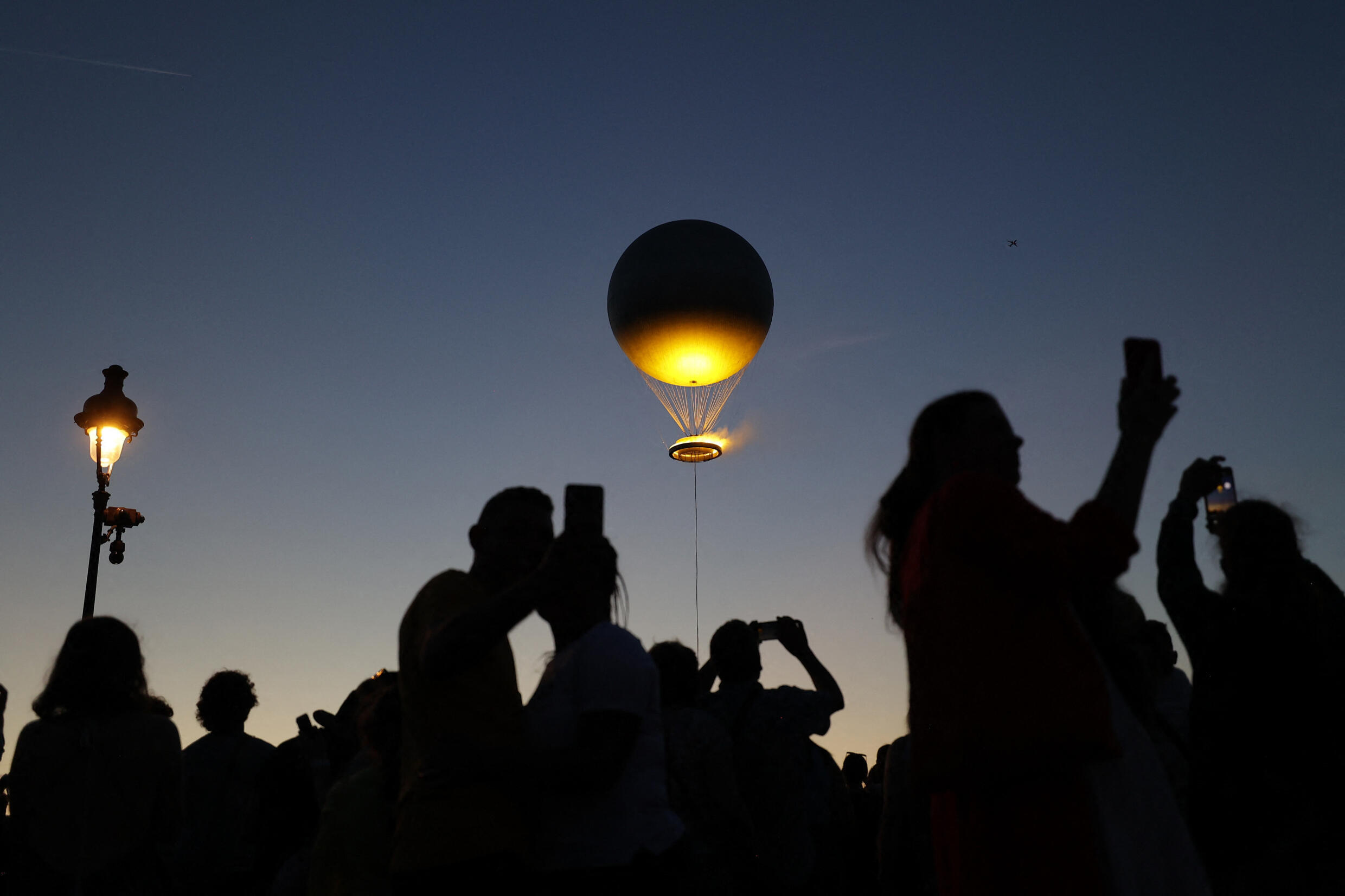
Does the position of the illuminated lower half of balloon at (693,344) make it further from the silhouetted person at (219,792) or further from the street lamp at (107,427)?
the silhouetted person at (219,792)

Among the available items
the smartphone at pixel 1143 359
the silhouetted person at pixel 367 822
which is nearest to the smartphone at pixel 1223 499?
the smartphone at pixel 1143 359

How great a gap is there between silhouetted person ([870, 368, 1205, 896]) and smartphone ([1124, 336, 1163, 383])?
0.05 m

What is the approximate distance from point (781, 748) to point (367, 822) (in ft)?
8.31

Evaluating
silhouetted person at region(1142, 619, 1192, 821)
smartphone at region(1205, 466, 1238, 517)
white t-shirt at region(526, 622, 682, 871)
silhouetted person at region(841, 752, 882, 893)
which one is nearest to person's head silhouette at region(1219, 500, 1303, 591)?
smartphone at region(1205, 466, 1238, 517)

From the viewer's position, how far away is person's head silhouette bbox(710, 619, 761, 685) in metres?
5.52

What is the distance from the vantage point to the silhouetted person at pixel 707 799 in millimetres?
4777

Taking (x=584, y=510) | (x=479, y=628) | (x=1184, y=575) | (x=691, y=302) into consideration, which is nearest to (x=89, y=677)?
(x=479, y=628)

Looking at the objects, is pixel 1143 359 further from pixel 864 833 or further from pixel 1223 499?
pixel 864 833

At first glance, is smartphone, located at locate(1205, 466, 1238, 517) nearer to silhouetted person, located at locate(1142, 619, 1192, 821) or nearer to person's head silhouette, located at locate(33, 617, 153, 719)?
silhouetted person, located at locate(1142, 619, 1192, 821)

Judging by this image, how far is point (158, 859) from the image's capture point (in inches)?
164

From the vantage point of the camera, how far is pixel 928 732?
2180mm

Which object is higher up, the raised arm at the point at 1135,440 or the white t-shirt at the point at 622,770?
the raised arm at the point at 1135,440

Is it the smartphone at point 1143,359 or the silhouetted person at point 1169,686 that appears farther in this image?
the silhouetted person at point 1169,686

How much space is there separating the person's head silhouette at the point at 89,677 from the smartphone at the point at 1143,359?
3942 millimetres
